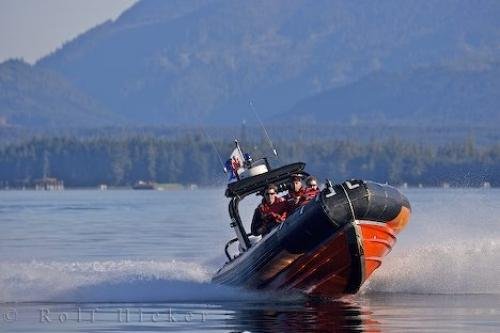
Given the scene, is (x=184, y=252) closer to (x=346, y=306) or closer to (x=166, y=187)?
(x=346, y=306)

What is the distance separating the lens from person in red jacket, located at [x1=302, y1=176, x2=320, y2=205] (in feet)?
87.5

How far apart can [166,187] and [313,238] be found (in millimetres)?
151229

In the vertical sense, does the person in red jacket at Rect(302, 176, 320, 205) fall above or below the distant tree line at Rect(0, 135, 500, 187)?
below

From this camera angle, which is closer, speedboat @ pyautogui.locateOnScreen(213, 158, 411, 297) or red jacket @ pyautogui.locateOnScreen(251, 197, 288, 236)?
speedboat @ pyautogui.locateOnScreen(213, 158, 411, 297)

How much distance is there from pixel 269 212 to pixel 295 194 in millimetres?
500

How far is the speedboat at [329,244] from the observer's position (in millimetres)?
25438

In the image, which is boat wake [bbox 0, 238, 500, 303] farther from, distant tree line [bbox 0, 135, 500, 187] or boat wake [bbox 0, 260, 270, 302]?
distant tree line [bbox 0, 135, 500, 187]

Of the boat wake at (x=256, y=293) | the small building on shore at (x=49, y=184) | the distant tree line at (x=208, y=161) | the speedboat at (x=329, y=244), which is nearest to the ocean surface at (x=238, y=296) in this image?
the boat wake at (x=256, y=293)

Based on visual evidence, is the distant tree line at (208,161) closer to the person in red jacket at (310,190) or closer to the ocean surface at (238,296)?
the ocean surface at (238,296)

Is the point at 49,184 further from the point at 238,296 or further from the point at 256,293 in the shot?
the point at 256,293

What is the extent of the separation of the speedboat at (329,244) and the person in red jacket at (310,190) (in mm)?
887

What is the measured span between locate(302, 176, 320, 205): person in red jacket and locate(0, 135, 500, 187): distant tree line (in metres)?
105

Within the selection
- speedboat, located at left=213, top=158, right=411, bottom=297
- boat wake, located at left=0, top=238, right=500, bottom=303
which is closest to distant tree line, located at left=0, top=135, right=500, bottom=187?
boat wake, located at left=0, top=238, right=500, bottom=303

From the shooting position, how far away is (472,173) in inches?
5709
